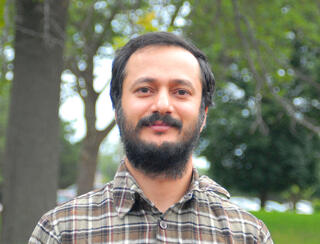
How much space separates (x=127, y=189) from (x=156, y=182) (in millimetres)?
132

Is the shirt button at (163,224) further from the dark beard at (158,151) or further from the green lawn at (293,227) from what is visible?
the green lawn at (293,227)

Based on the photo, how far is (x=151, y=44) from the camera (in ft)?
6.69

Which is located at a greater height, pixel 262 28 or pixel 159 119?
pixel 262 28

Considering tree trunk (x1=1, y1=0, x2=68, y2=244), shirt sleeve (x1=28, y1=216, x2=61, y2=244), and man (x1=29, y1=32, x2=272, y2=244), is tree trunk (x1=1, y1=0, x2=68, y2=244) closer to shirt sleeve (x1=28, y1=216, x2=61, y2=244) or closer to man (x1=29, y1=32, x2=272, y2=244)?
man (x1=29, y1=32, x2=272, y2=244)

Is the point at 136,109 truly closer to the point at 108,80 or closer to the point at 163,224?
the point at 163,224

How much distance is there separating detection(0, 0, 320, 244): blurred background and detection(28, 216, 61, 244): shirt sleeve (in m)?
3.12

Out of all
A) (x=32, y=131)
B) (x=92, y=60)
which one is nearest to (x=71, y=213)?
(x=32, y=131)

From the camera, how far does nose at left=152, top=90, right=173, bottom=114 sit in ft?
6.19

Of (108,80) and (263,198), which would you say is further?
(263,198)

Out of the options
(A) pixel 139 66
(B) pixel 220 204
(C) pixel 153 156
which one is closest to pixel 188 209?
(B) pixel 220 204

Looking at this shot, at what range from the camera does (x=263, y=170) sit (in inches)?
877

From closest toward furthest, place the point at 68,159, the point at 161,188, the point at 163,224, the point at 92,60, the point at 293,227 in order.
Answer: the point at 163,224 → the point at 161,188 → the point at 293,227 → the point at 92,60 → the point at 68,159

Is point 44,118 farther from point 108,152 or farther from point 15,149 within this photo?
point 108,152

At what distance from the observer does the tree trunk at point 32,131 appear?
18.9ft
